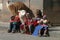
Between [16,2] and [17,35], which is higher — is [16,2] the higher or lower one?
the higher one

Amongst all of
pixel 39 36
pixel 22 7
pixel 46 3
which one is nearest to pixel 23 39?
pixel 39 36

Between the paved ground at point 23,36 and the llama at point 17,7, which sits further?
the llama at point 17,7

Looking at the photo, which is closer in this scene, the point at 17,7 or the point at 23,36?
the point at 23,36

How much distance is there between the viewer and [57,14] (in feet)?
58.0

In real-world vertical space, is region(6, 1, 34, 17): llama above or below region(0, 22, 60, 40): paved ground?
above

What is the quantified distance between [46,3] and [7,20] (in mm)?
2326

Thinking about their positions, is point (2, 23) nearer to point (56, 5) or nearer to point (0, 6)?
point (0, 6)

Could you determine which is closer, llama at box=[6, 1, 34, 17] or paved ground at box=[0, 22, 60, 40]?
paved ground at box=[0, 22, 60, 40]

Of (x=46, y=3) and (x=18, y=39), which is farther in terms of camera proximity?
(x=46, y=3)

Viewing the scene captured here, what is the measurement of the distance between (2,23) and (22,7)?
172cm

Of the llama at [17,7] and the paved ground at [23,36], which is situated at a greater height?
the llama at [17,7]

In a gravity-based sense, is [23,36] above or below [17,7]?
below

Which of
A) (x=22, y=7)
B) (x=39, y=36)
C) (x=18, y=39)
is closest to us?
(x=18, y=39)

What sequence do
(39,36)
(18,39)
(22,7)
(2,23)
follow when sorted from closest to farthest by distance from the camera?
1. (18,39)
2. (39,36)
3. (22,7)
4. (2,23)
